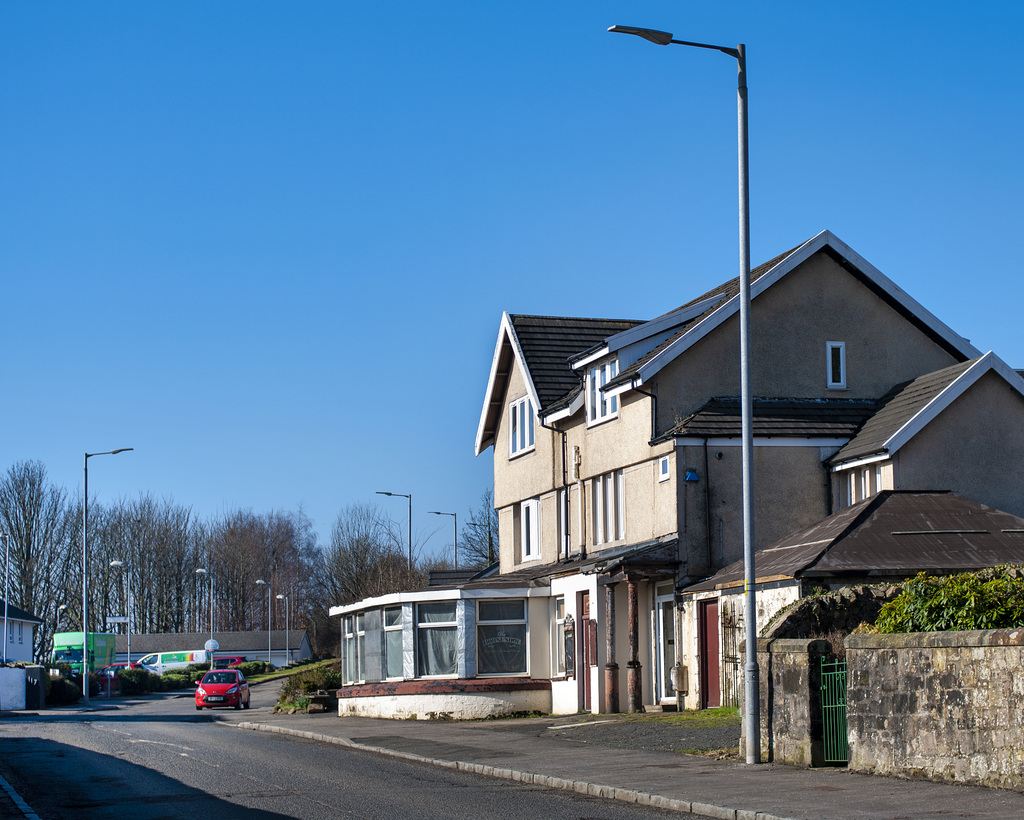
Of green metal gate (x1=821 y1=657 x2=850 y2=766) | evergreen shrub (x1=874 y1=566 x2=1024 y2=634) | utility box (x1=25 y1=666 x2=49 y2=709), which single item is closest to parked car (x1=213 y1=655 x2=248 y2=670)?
utility box (x1=25 y1=666 x2=49 y2=709)

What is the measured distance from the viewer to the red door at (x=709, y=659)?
2641 cm

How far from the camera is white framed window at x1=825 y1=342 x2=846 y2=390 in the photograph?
30484mm

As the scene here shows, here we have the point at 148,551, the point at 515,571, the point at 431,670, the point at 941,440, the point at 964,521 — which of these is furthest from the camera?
the point at 148,551

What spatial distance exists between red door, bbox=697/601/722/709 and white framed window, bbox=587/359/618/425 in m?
6.30

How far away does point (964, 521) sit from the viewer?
2453cm

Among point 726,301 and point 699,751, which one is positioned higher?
point 726,301

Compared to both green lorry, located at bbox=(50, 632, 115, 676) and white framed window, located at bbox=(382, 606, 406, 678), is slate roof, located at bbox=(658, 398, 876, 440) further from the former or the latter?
green lorry, located at bbox=(50, 632, 115, 676)

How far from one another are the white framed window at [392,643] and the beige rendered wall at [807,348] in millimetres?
9264

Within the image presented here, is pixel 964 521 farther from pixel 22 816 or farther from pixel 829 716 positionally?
pixel 22 816

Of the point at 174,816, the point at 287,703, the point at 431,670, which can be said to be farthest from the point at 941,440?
the point at 287,703

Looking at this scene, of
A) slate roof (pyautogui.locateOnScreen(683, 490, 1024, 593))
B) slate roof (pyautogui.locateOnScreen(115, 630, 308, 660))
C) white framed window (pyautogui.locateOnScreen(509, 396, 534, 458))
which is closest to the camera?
slate roof (pyautogui.locateOnScreen(683, 490, 1024, 593))

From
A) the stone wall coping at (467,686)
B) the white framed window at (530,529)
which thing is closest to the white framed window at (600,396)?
the white framed window at (530,529)

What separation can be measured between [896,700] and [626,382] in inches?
625

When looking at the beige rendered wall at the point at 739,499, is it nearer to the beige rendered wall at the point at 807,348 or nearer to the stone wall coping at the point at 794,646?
the beige rendered wall at the point at 807,348
